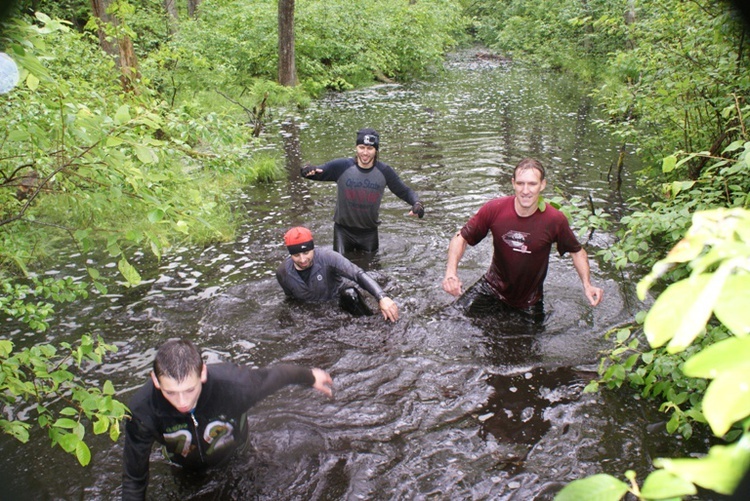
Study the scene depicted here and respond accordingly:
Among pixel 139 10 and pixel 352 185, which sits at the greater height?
pixel 139 10

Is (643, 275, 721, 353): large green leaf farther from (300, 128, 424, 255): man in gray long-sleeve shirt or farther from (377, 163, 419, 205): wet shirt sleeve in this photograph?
(377, 163, 419, 205): wet shirt sleeve

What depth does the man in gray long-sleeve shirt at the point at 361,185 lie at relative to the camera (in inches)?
305

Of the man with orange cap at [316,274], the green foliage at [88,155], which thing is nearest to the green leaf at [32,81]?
the green foliage at [88,155]

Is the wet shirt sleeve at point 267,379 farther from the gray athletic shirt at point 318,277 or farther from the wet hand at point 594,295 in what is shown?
the wet hand at point 594,295

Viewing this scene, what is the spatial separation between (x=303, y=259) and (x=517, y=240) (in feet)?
8.27

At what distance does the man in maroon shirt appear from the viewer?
5.42 metres

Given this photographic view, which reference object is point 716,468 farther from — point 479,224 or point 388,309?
point 388,309

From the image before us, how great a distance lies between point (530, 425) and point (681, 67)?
5.77 meters

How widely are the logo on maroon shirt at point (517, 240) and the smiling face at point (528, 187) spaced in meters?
0.27

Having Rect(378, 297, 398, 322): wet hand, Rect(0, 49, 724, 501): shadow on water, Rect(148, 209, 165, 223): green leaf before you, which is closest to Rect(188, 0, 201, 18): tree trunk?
Rect(0, 49, 724, 501): shadow on water

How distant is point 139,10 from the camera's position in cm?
1880

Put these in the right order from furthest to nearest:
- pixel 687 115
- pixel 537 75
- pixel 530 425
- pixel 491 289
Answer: pixel 537 75 → pixel 687 115 → pixel 491 289 → pixel 530 425

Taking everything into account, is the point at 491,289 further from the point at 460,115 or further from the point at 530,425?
the point at 460,115

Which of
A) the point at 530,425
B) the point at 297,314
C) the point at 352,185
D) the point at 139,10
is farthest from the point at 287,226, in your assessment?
the point at 139,10
